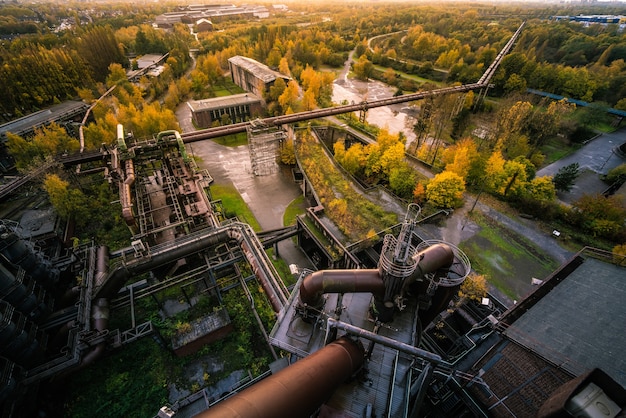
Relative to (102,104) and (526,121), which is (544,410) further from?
(102,104)

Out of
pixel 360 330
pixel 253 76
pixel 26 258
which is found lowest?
pixel 26 258

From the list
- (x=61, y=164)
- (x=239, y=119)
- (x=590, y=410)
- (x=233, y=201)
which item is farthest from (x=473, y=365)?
(x=239, y=119)

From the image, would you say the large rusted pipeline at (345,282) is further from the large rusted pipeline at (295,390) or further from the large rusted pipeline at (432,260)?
the large rusted pipeline at (295,390)

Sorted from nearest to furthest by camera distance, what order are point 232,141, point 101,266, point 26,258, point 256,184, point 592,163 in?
point 26,258
point 101,266
point 256,184
point 592,163
point 232,141

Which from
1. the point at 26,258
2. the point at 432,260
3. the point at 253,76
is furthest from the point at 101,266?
the point at 253,76

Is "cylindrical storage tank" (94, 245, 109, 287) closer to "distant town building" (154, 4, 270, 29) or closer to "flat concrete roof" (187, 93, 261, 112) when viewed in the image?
"flat concrete roof" (187, 93, 261, 112)

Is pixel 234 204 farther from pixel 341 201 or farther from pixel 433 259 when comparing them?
pixel 433 259
